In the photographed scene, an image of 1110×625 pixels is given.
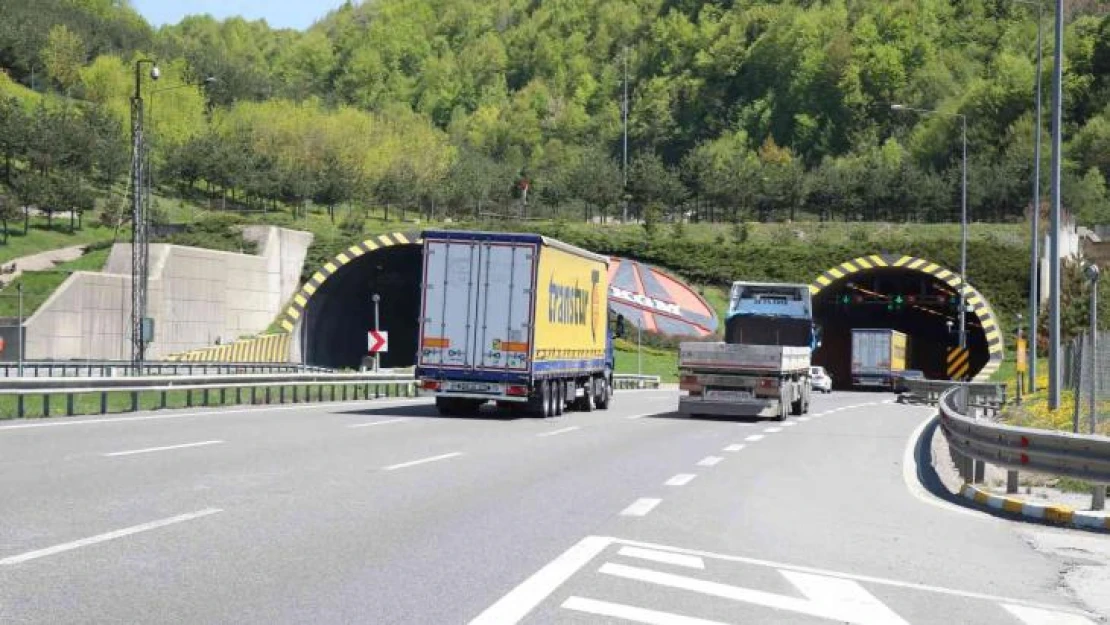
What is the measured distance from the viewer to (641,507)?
1285cm

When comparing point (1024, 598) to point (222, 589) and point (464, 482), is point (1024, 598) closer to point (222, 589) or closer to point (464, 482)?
point (222, 589)

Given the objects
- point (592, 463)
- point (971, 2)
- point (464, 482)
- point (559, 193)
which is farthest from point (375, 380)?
point (971, 2)

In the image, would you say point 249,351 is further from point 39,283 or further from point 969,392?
point 969,392

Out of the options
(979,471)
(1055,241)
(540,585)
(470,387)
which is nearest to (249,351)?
(470,387)

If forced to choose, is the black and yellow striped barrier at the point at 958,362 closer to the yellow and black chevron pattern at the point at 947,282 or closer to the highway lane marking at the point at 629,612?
the yellow and black chevron pattern at the point at 947,282

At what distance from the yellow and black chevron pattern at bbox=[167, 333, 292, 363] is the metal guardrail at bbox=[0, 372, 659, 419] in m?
18.9

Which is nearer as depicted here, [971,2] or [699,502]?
[699,502]

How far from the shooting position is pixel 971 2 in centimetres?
19700

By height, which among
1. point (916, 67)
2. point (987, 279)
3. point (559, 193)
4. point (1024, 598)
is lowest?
point (1024, 598)

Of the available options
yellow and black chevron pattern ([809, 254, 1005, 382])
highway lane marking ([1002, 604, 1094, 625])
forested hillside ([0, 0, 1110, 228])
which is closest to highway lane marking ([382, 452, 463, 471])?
highway lane marking ([1002, 604, 1094, 625])

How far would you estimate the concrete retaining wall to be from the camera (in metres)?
53.2

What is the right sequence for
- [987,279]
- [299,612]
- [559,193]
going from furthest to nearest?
[559,193], [987,279], [299,612]

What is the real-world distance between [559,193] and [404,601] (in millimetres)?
103348

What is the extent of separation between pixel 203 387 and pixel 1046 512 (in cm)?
1910
